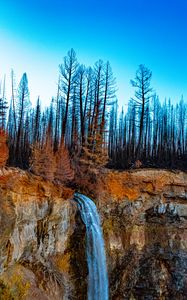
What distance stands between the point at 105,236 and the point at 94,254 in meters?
3.47

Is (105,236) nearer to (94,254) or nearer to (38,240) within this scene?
(94,254)

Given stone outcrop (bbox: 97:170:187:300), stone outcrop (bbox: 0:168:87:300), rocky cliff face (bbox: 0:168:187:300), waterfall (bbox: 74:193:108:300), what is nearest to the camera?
stone outcrop (bbox: 0:168:87:300)

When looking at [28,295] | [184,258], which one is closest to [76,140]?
[184,258]

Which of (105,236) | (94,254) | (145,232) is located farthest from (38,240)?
(145,232)

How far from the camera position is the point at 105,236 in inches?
1032

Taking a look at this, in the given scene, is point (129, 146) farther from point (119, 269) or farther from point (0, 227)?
point (0, 227)

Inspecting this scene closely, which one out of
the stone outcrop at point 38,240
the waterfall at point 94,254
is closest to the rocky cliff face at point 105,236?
the stone outcrop at point 38,240

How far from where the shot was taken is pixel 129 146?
5122 centimetres

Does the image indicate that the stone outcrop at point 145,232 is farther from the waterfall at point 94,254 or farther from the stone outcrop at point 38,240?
the stone outcrop at point 38,240

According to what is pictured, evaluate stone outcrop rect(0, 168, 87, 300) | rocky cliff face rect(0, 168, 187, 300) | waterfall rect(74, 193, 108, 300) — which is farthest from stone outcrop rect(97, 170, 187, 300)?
stone outcrop rect(0, 168, 87, 300)

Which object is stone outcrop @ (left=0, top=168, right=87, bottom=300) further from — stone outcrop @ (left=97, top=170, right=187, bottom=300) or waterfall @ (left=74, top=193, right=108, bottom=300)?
stone outcrop @ (left=97, top=170, right=187, bottom=300)

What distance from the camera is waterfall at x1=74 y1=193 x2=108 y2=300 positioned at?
22.4 meters

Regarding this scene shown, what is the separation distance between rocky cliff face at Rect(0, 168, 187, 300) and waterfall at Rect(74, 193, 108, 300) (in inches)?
15.9

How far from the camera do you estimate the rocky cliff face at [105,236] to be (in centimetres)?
1727
